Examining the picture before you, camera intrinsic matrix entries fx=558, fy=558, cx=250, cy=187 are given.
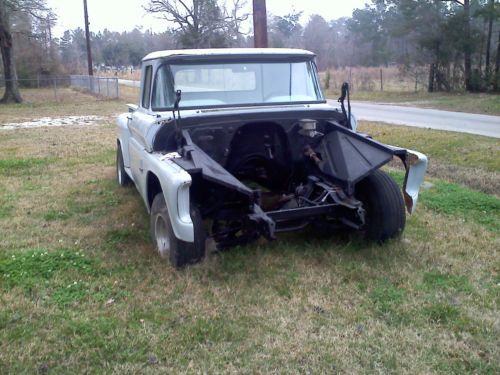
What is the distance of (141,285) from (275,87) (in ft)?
8.52

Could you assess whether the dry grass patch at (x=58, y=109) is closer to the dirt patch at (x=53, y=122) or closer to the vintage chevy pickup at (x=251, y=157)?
the dirt patch at (x=53, y=122)

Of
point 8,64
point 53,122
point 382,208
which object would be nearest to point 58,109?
point 53,122

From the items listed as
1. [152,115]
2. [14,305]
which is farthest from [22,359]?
[152,115]

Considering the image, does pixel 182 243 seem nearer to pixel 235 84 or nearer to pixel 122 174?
pixel 235 84

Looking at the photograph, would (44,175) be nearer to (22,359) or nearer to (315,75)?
(315,75)

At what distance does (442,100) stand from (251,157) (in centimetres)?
2003

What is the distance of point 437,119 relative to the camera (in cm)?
1609

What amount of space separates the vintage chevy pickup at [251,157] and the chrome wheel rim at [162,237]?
0.02 meters

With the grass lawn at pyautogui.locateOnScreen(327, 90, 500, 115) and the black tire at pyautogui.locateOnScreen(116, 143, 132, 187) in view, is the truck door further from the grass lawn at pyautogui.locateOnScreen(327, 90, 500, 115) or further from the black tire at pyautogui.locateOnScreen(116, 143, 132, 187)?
the grass lawn at pyautogui.locateOnScreen(327, 90, 500, 115)

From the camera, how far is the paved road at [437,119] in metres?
13.5

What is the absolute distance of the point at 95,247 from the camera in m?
5.36

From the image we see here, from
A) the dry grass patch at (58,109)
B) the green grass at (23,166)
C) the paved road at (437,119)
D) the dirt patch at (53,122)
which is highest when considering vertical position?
the dry grass patch at (58,109)

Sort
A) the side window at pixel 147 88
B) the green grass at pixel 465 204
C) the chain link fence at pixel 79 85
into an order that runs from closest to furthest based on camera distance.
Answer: the side window at pixel 147 88, the green grass at pixel 465 204, the chain link fence at pixel 79 85

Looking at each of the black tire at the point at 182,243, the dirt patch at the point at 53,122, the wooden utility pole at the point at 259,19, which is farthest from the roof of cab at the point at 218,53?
the dirt patch at the point at 53,122
